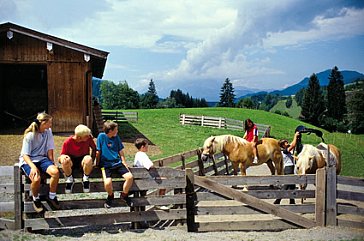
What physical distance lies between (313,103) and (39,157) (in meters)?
63.1

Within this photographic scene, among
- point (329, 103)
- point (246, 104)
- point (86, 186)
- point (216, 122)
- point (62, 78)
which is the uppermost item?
point (246, 104)

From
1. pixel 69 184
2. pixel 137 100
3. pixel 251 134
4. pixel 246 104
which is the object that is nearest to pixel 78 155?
pixel 69 184

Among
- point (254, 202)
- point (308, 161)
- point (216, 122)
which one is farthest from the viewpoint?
point (216, 122)

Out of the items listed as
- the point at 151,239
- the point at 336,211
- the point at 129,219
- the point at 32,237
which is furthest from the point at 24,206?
the point at 336,211

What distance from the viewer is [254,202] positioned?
608 cm

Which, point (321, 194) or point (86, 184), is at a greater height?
point (86, 184)

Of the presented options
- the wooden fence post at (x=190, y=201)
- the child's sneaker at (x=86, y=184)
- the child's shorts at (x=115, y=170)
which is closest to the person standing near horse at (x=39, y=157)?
the child's sneaker at (x=86, y=184)

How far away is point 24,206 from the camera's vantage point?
5.42 metres

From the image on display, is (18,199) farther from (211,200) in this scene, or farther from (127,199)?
(211,200)

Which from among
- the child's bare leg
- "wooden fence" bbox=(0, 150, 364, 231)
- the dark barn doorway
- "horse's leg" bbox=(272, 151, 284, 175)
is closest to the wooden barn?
the dark barn doorway

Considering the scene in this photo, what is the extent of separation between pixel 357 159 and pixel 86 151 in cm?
1483

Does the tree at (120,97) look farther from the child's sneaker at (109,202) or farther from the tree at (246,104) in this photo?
the child's sneaker at (109,202)

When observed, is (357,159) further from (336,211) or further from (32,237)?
(32,237)

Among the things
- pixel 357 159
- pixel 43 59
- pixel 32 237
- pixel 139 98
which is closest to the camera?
pixel 32 237
